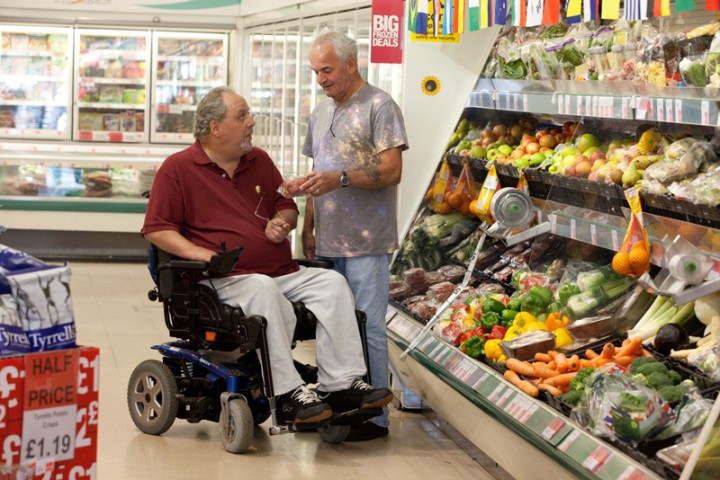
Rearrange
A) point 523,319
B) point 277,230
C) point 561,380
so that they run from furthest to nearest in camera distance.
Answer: point 277,230 < point 523,319 < point 561,380

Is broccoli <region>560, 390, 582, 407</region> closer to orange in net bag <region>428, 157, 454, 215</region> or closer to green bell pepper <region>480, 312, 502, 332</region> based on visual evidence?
green bell pepper <region>480, 312, 502, 332</region>

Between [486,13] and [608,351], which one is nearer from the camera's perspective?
[608,351]

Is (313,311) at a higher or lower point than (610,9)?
lower

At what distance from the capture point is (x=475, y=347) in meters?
4.57

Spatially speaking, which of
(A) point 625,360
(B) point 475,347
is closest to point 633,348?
(A) point 625,360

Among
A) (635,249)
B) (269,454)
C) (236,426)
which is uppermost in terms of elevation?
(635,249)

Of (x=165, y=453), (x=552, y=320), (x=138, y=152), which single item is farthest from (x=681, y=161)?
(x=138, y=152)

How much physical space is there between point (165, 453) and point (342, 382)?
2.53ft

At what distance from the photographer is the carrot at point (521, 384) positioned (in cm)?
393

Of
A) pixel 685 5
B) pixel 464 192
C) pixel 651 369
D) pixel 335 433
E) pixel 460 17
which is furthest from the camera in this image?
pixel 464 192

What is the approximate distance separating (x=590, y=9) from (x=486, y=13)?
1050 mm

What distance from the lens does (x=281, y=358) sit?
4496mm

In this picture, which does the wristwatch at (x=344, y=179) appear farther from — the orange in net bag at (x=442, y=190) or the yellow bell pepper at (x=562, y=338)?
the yellow bell pepper at (x=562, y=338)

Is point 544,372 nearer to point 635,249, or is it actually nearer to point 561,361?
point 561,361
